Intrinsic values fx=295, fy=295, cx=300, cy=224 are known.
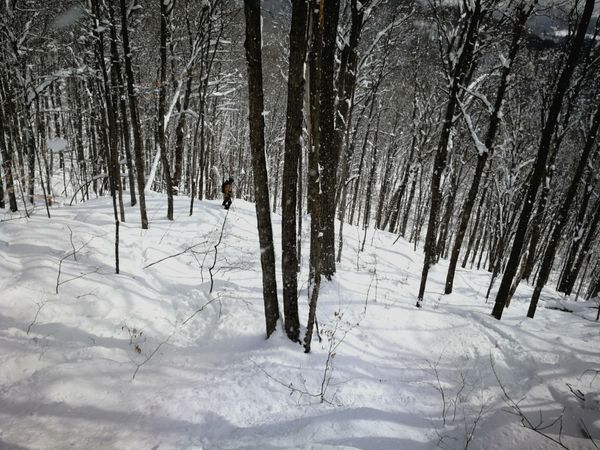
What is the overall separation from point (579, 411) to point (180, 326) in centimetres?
603

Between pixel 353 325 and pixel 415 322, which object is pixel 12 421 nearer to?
pixel 353 325

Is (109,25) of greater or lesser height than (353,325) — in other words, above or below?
above

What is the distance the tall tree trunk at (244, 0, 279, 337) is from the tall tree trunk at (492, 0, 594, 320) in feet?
17.8

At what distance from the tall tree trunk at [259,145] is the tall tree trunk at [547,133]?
17.8 feet

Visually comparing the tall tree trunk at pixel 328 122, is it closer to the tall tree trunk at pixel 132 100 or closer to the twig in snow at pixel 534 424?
the twig in snow at pixel 534 424

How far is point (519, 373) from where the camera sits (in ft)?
15.5

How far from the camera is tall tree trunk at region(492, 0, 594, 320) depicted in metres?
5.47

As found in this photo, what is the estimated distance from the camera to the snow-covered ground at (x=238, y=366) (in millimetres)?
3225

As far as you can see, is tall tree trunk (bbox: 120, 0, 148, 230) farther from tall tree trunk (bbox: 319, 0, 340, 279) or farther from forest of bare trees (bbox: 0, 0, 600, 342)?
tall tree trunk (bbox: 319, 0, 340, 279)

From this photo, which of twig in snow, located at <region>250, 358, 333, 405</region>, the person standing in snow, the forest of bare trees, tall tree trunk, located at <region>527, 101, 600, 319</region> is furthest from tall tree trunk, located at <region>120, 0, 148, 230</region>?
tall tree trunk, located at <region>527, 101, 600, 319</region>

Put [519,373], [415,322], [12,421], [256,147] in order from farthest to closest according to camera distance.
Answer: [415,322], [519,373], [256,147], [12,421]

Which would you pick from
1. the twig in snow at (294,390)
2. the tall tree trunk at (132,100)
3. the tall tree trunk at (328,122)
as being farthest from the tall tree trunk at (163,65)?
the twig in snow at (294,390)

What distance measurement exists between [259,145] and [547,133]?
5.93m

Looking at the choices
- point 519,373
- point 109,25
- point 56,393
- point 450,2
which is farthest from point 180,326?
point 450,2
